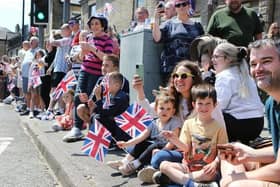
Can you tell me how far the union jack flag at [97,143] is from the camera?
520 centimetres

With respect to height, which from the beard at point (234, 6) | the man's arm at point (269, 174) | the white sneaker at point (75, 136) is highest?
the beard at point (234, 6)

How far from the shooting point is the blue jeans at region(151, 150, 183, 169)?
416cm

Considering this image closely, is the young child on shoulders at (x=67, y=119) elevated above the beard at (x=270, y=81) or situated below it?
below

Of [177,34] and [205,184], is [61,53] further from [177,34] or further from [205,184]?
[205,184]

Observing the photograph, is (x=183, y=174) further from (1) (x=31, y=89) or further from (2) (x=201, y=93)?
(1) (x=31, y=89)

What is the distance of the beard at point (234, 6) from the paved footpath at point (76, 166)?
96.2 inches

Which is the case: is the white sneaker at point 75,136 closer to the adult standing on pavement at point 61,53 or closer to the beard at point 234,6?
the adult standing on pavement at point 61,53

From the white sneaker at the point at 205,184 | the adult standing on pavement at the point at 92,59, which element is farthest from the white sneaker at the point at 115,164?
the adult standing on pavement at the point at 92,59

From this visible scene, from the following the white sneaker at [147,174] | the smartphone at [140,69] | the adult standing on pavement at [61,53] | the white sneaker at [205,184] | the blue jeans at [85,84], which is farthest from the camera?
the adult standing on pavement at [61,53]

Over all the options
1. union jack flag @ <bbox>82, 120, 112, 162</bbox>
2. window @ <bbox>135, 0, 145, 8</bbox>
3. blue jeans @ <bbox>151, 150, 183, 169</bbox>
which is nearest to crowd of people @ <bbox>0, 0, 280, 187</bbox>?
blue jeans @ <bbox>151, 150, 183, 169</bbox>

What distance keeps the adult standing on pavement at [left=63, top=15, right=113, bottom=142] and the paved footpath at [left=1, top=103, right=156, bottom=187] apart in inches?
16.5

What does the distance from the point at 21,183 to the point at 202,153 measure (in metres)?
2.40

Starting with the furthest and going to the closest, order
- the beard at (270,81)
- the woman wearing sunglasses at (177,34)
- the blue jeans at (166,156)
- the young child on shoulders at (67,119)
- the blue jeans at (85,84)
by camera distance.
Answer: the young child on shoulders at (67,119)
the blue jeans at (85,84)
the woman wearing sunglasses at (177,34)
the blue jeans at (166,156)
the beard at (270,81)

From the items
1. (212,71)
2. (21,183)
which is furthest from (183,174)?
(21,183)
